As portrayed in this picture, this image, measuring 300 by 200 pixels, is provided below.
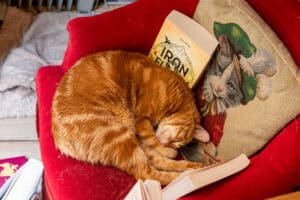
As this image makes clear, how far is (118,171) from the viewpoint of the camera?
4.46 ft

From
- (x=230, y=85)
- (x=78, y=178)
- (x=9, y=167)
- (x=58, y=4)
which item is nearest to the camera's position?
(x=78, y=178)

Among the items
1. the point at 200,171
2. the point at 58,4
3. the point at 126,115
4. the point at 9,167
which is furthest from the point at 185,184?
the point at 58,4

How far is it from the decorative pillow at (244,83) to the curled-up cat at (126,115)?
10cm

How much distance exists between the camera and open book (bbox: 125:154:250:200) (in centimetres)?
111

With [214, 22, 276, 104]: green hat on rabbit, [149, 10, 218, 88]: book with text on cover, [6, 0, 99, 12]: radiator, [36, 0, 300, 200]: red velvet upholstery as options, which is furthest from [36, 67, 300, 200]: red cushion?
[6, 0, 99, 12]: radiator

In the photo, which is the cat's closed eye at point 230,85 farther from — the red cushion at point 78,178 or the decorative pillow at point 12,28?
the decorative pillow at point 12,28

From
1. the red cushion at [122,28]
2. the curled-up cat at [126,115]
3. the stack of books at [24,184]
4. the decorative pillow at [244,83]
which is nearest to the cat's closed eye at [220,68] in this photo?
the decorative pillow at [244,83]

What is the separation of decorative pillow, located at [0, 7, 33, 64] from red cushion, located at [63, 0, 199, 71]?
0.92 m

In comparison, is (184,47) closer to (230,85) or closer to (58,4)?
(230,85)

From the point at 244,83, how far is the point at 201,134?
25 cm

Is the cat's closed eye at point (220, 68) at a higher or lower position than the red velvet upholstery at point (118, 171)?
higher

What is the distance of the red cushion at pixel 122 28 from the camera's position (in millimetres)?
1592

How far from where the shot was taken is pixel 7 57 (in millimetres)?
2357

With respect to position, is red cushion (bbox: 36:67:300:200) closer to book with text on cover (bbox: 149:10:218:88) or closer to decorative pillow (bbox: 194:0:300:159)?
decorative pillow (bbox: 194:0:300:159)
